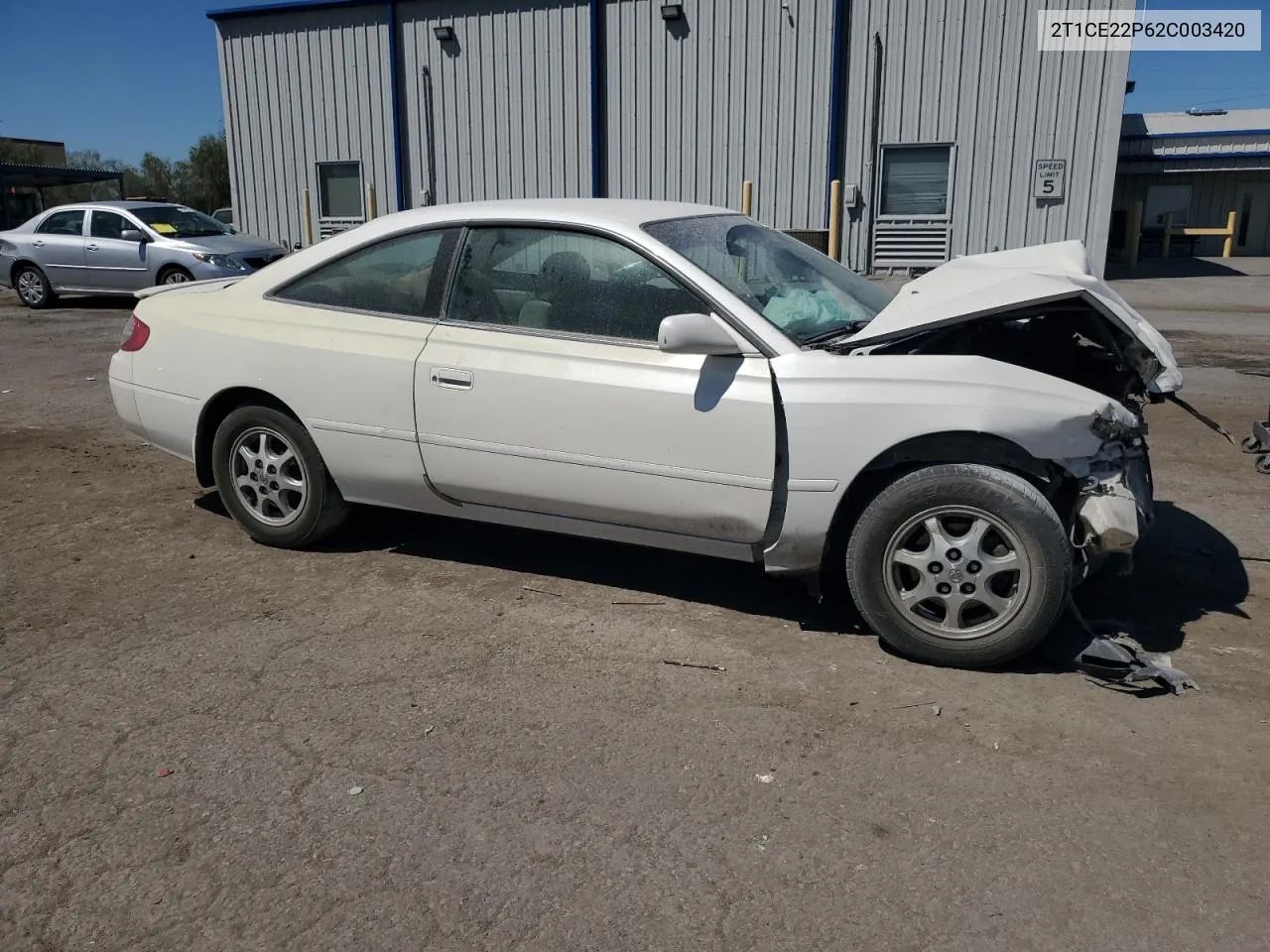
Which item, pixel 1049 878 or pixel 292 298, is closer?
pixel 1049 878

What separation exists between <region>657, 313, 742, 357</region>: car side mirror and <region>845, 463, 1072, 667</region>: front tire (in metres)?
0.77

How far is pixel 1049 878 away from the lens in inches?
102

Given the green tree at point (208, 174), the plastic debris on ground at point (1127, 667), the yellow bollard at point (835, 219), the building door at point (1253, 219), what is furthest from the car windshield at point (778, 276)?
the green tree at point (208, 174)

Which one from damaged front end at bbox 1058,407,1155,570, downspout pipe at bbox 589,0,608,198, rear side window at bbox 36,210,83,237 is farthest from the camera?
downspout pipe at bbox 589,0,608,198

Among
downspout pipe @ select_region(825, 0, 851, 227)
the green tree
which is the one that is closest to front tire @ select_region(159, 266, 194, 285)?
downspout pipe @ select_region(825, 0, 851, 227)

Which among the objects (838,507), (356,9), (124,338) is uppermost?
(356,9)

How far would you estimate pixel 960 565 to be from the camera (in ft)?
11.9

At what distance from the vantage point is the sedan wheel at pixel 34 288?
15.7 m

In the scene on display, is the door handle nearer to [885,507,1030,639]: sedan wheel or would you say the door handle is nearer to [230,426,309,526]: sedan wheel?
[230,426,309,526]: sedan wheel

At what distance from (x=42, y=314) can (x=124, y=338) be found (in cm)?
1151

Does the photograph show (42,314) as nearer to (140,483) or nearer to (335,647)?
(140,483)

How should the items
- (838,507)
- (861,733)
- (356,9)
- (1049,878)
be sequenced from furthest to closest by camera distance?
(356,9) → (838,507) → (861,733) → (1049,878)

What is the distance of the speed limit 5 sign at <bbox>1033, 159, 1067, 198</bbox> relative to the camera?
16.5m

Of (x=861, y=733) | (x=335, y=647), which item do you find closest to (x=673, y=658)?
(x=861, y=733)
